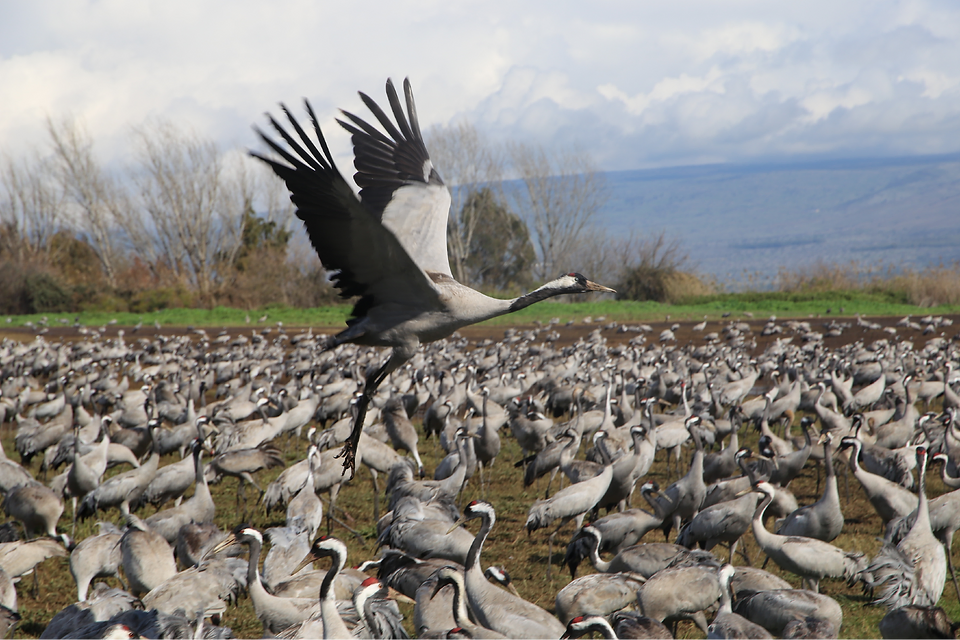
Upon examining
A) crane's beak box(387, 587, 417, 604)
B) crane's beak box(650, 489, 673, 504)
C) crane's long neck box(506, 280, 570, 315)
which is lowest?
crane's beak box(650, 489, 673, 504)

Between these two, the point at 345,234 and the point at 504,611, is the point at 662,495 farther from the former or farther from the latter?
the point at 345,234

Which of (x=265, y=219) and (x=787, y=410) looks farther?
(x=265, y=219)

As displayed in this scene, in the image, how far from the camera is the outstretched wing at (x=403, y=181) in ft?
19.6

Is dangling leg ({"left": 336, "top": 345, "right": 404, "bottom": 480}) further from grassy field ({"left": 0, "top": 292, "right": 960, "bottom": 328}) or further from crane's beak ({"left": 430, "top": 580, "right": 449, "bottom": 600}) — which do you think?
grassy field ({"left": 0, "top": 292, "right": 960, "bottom": 328})

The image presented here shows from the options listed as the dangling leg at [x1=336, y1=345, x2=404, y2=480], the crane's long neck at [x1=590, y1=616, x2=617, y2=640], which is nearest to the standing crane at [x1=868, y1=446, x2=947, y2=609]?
the crane's long neck at [x1=590, y1=616, x2=617, y2=640]

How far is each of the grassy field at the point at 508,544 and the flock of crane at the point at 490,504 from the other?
192 millimetres

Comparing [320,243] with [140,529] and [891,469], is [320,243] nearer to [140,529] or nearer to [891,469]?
[140,529]

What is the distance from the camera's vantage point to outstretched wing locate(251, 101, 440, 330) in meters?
4.20

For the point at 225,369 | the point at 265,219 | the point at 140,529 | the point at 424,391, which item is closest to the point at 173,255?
the point at 265,219

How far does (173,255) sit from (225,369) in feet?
96.3

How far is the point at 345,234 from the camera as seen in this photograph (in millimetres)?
4480

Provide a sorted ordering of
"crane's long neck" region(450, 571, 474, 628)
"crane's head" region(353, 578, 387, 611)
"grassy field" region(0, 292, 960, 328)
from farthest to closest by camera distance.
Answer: "grassy field" region(0, 292, 960, 328), "crane's long neck" region(450, 571, 474, 628), "crane's head" region(353, 578, 387, 611)

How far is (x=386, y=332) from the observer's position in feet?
17.3

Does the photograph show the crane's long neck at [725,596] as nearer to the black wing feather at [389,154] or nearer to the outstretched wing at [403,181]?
the outstretched wing at [403,181]
